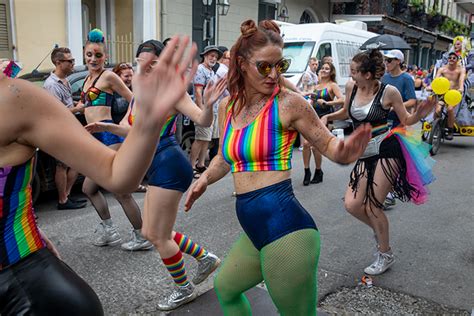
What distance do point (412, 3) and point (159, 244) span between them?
1284 inches

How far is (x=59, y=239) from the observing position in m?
4.75

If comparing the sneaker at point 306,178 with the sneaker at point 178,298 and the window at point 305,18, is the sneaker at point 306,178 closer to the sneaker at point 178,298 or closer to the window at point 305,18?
the sneaker at point 178,298

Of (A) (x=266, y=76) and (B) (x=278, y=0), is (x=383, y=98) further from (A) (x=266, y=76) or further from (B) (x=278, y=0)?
(B) (x=278, y=0)

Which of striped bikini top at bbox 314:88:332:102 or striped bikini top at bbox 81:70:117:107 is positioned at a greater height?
striped bikini top at bbox 81:70:117:107

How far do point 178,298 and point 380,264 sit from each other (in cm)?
171

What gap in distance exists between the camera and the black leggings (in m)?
1.55

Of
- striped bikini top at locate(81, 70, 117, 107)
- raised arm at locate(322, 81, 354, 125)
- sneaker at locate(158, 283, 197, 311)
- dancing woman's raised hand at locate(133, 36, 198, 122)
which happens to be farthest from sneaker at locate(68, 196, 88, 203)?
dancing woman's raised hand at locate(133, 36, 198, 122)

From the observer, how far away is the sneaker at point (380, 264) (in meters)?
3.98

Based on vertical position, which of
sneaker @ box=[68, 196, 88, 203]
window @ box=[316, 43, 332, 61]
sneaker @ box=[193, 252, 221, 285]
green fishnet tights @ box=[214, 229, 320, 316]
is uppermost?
window @ box=[316, 43, 332, 61]

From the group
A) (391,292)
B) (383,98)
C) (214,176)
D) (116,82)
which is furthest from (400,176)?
(116,82)

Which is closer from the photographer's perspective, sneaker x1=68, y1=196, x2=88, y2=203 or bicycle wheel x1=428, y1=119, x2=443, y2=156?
sneaker x1=68, y1=196, x2=88, y2=203

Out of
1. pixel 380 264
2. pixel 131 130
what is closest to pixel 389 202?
pixel 380 264

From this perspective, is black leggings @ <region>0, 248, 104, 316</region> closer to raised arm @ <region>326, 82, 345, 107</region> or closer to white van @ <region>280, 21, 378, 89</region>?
raised arm @ <region>326, 82, 345, 107</region>

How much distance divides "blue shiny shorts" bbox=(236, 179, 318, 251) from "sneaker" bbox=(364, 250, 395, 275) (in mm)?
2001
